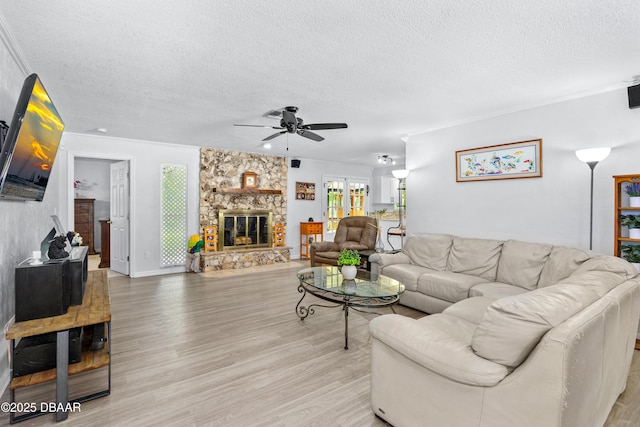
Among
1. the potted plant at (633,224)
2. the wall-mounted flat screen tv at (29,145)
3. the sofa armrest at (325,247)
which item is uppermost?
the wall-mounted flat screen tv at (29,145)

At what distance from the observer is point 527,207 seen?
3.48 metres

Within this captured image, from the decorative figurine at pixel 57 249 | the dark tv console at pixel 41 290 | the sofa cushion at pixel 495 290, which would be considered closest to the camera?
the dark tv console at pixel 41 290

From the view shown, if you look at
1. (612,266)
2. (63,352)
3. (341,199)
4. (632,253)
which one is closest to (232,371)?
(63,352)

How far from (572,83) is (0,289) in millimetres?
4831

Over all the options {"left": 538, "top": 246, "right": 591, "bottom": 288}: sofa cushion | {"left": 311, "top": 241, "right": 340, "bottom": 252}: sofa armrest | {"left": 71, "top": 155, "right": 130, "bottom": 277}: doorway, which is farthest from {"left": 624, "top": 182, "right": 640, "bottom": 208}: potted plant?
{"left": 71, "top": 155, "right": 130, "bottom": 277}: doorway

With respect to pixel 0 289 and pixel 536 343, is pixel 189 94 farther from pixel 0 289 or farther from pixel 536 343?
pixel 536 343

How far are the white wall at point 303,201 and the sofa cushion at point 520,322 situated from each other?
5.93 meters

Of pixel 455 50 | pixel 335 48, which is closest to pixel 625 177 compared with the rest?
pixel 455 50

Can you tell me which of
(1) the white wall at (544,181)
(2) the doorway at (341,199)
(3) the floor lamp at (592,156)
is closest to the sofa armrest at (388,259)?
(1) the white wall at (544,181)

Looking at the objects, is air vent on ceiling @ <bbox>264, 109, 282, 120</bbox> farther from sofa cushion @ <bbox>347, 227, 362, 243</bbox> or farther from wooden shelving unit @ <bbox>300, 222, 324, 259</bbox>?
wooden shelving unit @ <bbox>300, 222, 324, 259</bbox>

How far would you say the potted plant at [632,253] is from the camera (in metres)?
2.69

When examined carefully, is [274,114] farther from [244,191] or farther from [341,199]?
[341,199]

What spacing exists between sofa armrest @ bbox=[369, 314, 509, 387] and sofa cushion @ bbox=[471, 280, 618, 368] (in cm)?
6

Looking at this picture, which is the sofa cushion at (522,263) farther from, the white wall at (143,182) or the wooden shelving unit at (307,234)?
the white wall at (143,182)
